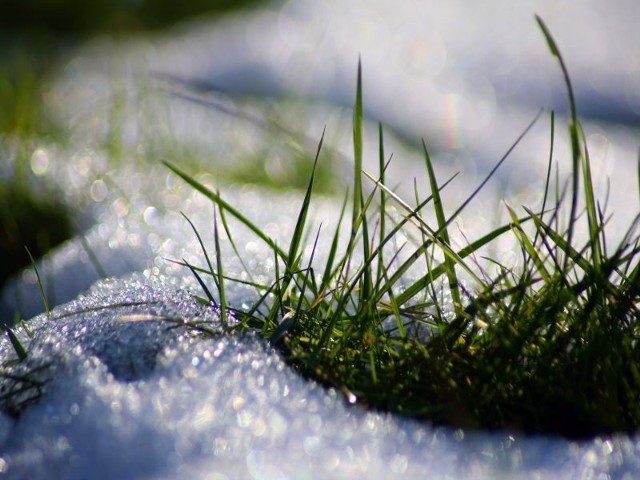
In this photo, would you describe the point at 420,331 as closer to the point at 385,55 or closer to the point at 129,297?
the point at 129,297

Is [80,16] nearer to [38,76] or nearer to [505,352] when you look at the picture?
[38,76]

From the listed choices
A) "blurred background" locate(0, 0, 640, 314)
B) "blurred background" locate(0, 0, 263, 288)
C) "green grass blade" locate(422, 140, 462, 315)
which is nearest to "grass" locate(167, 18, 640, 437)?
"green grass blade" locate(422, 140, 462, 315)

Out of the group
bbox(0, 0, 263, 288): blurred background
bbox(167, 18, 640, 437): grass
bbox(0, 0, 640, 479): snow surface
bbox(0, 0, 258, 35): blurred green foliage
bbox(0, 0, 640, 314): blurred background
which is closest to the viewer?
bbox(0, 0, 640, 479): snow surface

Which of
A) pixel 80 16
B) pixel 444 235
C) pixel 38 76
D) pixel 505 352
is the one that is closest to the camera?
pixel 505 352

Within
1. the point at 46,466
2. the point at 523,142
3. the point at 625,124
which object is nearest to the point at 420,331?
the point at 46,466

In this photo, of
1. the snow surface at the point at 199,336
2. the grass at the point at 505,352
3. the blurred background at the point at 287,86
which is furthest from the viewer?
the blurred background at the point at 287,86

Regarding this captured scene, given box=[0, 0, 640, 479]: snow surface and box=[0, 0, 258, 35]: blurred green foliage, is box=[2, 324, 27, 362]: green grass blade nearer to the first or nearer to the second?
box=[0, 0, 640, 479]: snow surface

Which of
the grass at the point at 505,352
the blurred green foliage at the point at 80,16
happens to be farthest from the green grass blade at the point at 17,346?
the blurred green foliage at the point at 80,16

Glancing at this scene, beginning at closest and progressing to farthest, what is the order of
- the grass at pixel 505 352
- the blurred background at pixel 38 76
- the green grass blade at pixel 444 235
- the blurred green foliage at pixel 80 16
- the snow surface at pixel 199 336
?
the snow surface at pixel 199 336 → the grass at pixel 505 352 → the green grass blade at pixel 444 235 → the blurred background at pixel 38 76 → the blurred green foliage at pixel 80 16

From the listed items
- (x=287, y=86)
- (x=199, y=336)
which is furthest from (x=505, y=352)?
(x=287, y=86)

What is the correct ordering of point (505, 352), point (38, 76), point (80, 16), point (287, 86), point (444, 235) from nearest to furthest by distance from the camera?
1. point (505, 352)
2. point (444, 235)
3. point (38, 76)
4. point (287, 86)
5. point (80, 16)

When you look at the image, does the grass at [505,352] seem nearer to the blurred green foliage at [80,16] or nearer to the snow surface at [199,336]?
the snow surface at [199,336]

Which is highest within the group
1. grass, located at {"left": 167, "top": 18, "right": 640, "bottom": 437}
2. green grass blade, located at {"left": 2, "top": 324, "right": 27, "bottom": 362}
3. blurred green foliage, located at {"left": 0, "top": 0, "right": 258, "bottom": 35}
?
blurred green foliage, located at {"left": 0, "top": 0, "right": 258, "bottom": 35}
